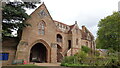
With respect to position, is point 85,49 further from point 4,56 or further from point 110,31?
point 4,56

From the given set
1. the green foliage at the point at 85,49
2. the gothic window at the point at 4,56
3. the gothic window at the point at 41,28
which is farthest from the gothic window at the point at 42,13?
the green foliage at the point at 85,49

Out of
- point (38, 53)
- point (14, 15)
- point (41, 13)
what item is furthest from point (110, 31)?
point (14, 15)

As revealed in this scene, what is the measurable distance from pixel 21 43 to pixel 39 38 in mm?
4091

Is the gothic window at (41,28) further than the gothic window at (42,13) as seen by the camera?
No

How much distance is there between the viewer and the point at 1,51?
21.0 m

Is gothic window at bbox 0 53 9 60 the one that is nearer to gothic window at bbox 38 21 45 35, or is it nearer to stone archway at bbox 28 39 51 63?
stone archway at bbox 28 39 51 63

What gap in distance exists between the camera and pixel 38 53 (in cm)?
2916

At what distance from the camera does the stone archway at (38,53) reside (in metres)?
27.8

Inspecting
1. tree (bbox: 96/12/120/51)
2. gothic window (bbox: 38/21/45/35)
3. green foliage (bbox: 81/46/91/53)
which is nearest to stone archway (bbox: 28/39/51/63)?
gothic window (bbox: 38/21/45/35)

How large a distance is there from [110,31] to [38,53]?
70.7 ft

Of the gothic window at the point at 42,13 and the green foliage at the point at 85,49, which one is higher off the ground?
the gothic window at the point at 42,13

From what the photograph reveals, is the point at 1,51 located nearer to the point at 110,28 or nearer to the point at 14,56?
the point at 14,56

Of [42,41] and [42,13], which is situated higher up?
[42,13]

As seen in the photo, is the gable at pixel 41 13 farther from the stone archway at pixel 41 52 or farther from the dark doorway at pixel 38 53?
the dark doorway at pixel 38 53
